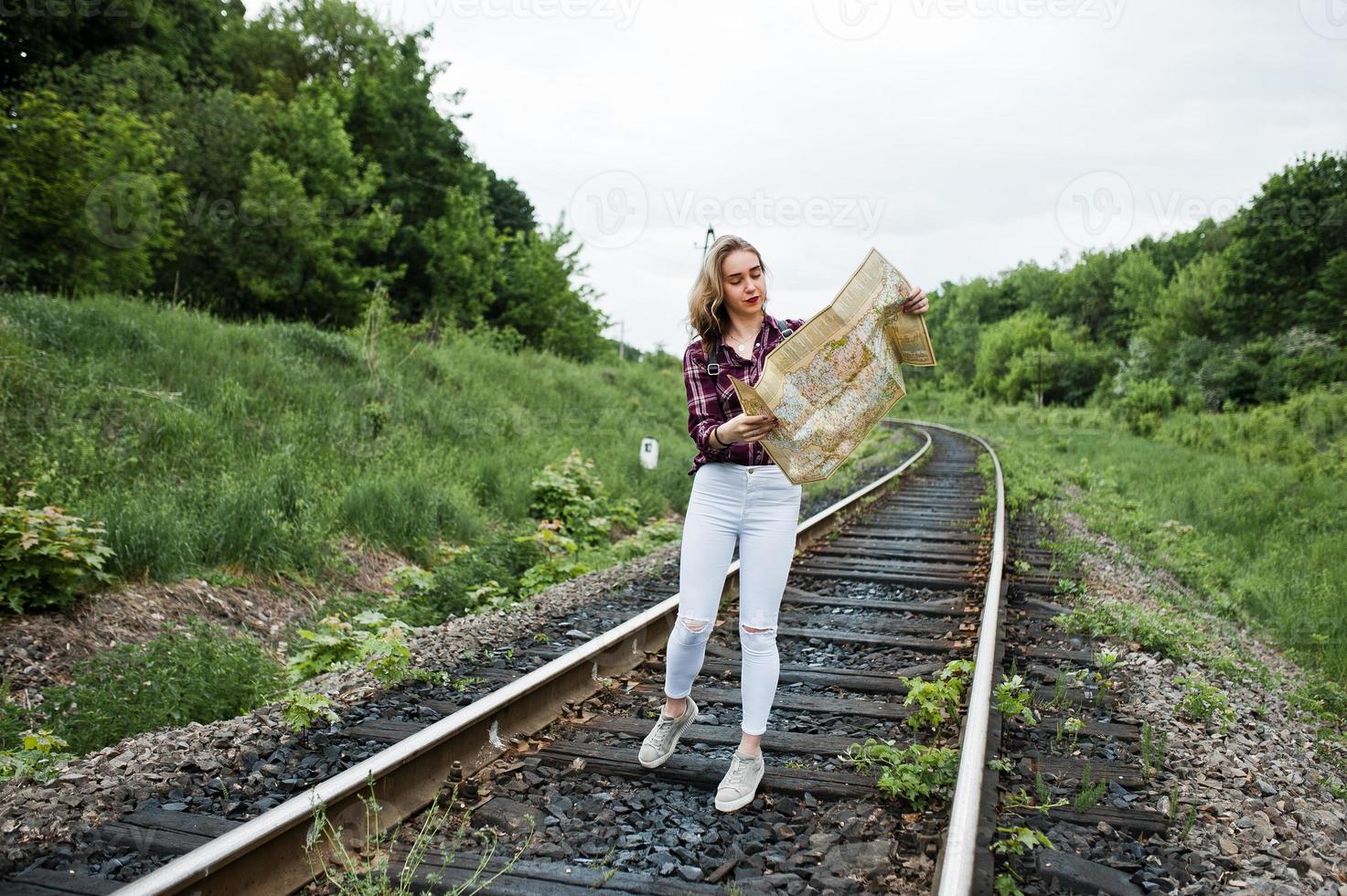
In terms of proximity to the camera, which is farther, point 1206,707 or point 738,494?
point 1206,707

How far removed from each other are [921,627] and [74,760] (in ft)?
14.3

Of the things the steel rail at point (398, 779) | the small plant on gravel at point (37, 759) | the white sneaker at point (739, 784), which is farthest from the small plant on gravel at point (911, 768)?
the small plant on gravel at point (37, 759)

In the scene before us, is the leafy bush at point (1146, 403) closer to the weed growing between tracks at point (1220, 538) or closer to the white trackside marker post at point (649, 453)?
the weed growing between tracks at point (1220, 538)

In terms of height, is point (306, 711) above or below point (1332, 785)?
above

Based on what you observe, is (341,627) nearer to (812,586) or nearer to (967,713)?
(812,586)

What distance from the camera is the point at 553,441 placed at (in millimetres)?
13070

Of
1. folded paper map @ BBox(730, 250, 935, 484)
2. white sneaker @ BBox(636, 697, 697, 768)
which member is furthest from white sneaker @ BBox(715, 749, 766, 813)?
folded paper map @ BBox(730, 250, 935, 484)

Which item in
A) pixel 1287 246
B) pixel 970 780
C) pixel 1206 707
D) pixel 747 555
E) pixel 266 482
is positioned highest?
pixel 1287 246

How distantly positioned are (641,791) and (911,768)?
98 centimetres

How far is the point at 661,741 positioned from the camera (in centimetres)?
331

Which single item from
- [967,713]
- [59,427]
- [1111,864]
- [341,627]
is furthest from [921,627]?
[59,427]

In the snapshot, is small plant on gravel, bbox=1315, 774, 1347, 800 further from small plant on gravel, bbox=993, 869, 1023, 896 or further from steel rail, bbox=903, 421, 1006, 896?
small plant on gravel, bbox=993, 869, 1023, 896

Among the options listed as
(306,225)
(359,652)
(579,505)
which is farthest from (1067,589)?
(306,225)

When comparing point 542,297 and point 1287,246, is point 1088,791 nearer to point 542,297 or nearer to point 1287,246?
point 542,297
